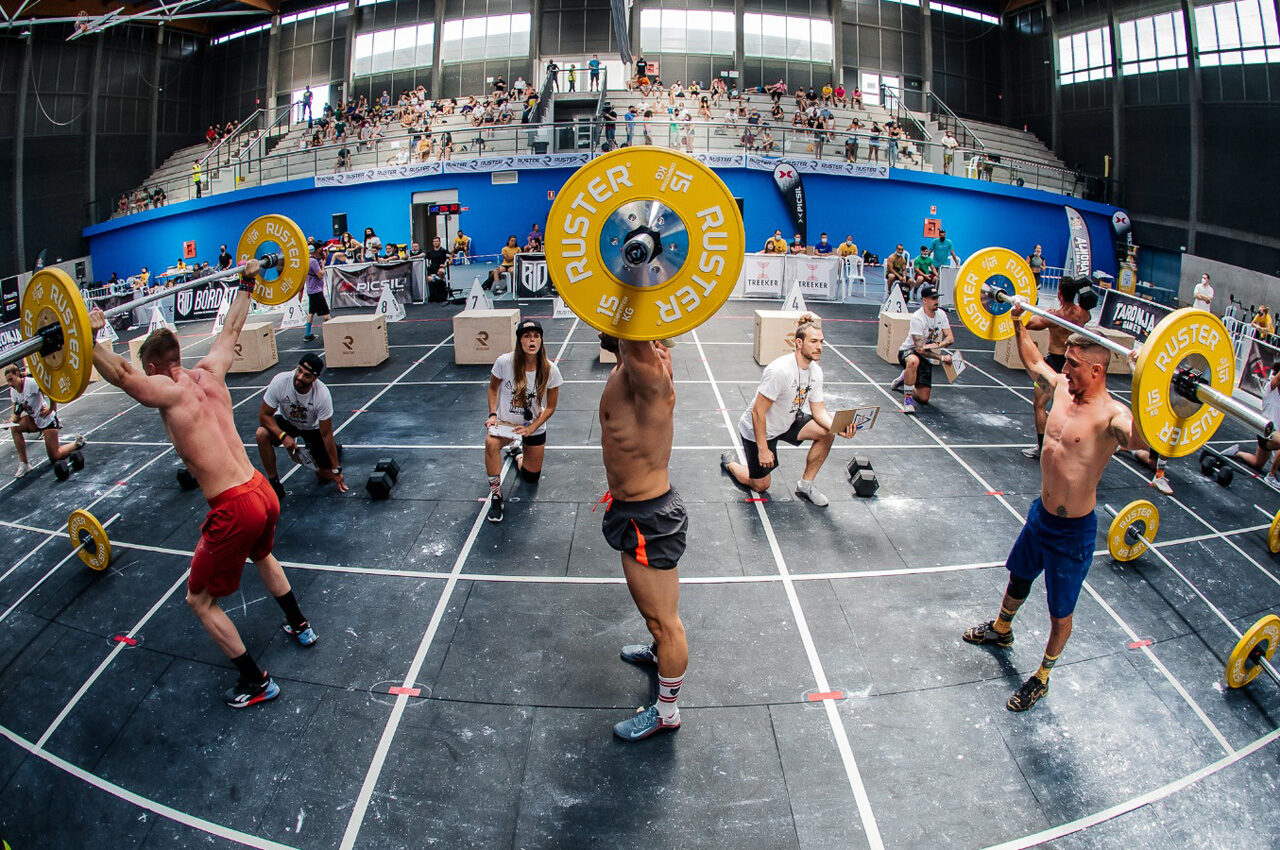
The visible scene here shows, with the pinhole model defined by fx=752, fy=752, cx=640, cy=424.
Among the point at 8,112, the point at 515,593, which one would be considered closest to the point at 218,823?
the point at 515,593

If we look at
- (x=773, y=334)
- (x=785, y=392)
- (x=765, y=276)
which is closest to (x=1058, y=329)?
(x=785, y=392)

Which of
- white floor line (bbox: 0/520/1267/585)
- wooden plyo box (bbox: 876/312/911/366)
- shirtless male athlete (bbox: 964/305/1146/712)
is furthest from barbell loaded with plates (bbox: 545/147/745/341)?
wooden plyo box (bbox: 876/312/911/366)

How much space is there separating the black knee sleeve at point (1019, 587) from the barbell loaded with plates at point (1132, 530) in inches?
69.1

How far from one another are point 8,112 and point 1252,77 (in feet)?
130

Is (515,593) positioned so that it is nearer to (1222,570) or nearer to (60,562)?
(60,562)

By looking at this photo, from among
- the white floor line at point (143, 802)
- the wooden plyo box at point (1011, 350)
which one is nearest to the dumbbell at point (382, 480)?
the white floor line at point (143, 802)

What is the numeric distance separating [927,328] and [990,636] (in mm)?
5823

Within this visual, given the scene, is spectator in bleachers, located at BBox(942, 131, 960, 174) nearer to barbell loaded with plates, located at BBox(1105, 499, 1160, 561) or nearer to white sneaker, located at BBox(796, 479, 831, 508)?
white sneaker, located at BBox(796, 479, 831, 508)

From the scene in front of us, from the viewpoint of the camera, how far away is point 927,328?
395 inches

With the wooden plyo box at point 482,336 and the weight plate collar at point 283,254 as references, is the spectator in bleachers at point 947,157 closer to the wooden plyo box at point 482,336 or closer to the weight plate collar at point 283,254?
the wooden plyo box at point 482,336

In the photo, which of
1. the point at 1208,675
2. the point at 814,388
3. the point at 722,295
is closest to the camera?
the point at 722,295

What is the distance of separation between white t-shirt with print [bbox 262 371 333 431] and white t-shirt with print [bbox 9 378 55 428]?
318 centimetres

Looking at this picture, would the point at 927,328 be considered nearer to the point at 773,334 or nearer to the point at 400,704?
the point at 773,334

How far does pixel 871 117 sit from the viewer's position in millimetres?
27750
